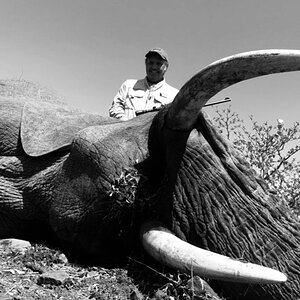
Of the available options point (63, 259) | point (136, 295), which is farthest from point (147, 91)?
point (136, 295)

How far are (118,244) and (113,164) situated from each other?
86 cm

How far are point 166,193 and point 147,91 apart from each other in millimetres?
3305

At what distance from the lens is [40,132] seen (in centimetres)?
598

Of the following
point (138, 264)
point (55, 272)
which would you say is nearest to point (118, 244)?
point (138, 264)

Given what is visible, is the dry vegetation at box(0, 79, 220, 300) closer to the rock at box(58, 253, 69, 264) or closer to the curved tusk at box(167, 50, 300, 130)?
the rock at box(58, 253, 69, 264)

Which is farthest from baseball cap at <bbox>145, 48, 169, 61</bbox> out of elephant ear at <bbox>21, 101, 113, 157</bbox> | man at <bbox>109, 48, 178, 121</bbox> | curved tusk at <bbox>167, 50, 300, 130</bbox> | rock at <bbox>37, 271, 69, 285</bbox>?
rock at <bbox>37, 271, 69, 285</bbox>

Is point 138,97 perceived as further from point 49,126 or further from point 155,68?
point 49,126

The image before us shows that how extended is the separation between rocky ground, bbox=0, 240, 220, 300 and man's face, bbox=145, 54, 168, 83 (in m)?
3.47

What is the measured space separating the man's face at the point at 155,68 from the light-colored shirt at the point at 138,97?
0.10 m

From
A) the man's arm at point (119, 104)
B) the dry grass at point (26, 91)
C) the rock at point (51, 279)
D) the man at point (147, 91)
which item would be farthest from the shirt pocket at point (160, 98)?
the rock at point (51, 279)

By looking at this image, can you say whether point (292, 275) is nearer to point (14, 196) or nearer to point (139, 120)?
point (139, 120)

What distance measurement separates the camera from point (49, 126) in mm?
6086

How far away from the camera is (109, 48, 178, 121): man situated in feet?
24.7

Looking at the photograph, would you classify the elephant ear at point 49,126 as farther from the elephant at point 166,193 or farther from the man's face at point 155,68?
the man's face at point 155,68
